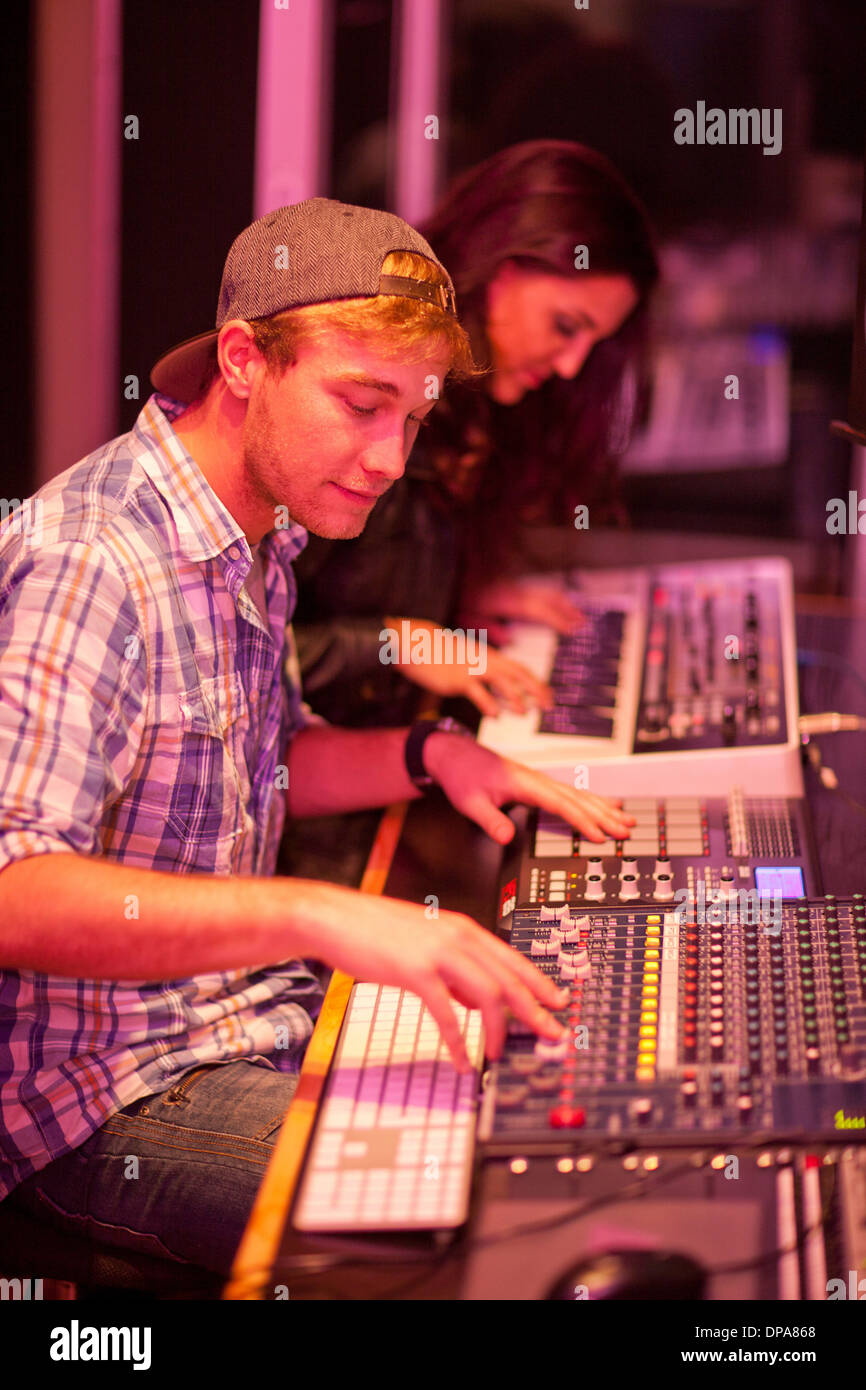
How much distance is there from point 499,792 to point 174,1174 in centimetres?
55

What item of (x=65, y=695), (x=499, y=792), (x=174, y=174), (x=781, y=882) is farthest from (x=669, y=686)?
(x=174, y=174)

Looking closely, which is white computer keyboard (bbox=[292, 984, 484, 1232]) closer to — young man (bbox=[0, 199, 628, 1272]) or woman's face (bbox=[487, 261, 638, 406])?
young man (bbox=[0, 199, 628, 1272])

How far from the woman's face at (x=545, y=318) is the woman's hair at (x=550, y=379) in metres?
0.02

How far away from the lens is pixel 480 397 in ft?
6.59

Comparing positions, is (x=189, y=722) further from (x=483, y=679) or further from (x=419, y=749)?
(x=483, y=679)

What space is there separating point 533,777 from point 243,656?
374mm

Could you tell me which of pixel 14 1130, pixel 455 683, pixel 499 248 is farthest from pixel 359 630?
pixel 14 1130

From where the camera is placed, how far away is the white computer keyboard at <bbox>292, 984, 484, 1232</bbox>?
89cm

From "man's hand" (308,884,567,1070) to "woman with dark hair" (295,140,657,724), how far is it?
0.77 meters

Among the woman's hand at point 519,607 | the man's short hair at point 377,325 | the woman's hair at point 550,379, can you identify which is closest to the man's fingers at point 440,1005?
the man's short hair at point 377,325

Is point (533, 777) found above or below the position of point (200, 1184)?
above

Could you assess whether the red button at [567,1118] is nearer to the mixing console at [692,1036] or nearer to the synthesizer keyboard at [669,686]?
the mixing console at [692,1036]
